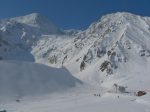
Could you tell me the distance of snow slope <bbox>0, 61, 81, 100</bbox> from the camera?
156500 millimetres

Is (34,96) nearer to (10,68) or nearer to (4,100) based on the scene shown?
(4,100)

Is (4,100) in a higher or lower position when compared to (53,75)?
lower

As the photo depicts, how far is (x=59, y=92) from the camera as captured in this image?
549 feet

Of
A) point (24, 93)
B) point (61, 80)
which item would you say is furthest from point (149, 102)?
point (61, 80)

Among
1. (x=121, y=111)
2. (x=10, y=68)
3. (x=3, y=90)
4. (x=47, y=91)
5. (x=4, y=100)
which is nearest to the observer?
(x=121, y=111)

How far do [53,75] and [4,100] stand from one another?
5527 cm

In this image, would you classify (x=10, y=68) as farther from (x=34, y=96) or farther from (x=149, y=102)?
(x=149, y=102)

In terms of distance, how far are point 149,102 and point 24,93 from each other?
253ft

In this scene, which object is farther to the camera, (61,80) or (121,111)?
(61,80)

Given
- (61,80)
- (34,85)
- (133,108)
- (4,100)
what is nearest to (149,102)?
(133,108)

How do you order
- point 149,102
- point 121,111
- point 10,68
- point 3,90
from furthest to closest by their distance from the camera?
point 10,68 → point 3,90 → point 149,102 → point 121,111

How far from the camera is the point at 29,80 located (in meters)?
173

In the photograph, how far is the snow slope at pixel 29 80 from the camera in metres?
156

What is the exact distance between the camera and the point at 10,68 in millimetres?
179500
